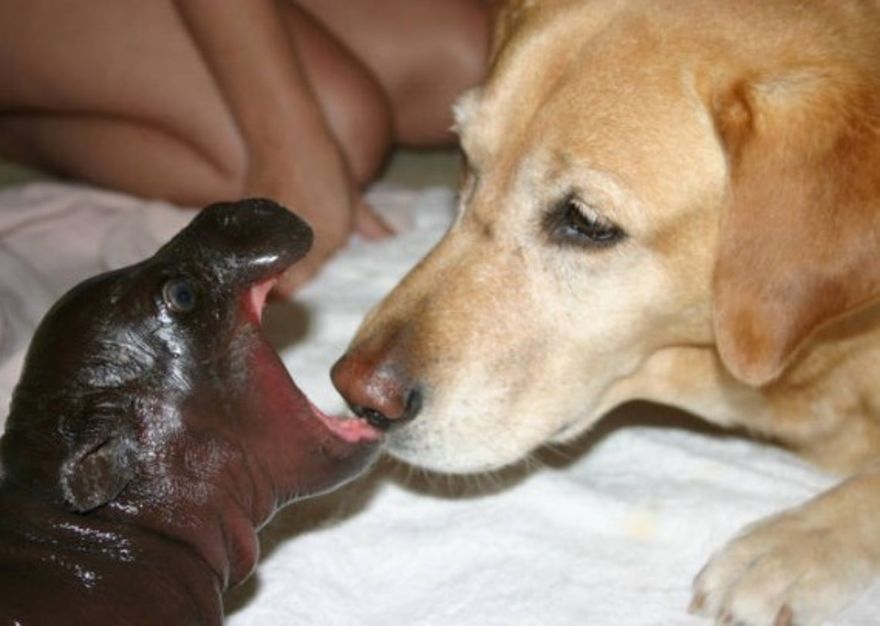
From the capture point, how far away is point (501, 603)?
1959 mm

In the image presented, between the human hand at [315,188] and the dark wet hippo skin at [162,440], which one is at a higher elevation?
the dark wet hippo skin at [162,440]

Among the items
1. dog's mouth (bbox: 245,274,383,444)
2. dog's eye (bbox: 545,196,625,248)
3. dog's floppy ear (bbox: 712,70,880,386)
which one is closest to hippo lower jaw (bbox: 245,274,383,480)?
dog's mouth (bbox: 245,274,383,444)

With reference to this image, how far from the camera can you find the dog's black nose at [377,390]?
1.87 metres

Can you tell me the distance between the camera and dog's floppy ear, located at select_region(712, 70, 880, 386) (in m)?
1.72

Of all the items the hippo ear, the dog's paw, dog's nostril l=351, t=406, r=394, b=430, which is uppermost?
the hippo ear

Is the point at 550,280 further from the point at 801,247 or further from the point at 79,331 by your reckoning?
the point at 79,331

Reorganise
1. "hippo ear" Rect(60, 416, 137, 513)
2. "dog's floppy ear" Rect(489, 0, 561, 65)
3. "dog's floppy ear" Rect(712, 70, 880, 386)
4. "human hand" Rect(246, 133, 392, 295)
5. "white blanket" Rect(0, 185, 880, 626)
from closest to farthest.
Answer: "hippo ear" Rect(60, 416, 137, 513) → "dog's floppy ear" Rect(712, 70, 880, 386) → "white blanket" Rect(0, 185, 880, 626) → "dog's floppy ear" Rect(489, 0, 561, 65) → "human hand" Rect(246, 133, 392, 295)

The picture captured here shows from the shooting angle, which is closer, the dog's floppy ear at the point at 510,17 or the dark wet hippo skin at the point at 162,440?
the dark wet hippo skin at the point at 162,440

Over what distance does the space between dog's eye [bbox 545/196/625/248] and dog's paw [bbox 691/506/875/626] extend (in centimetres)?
51

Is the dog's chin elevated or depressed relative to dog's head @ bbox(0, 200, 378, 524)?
depressed

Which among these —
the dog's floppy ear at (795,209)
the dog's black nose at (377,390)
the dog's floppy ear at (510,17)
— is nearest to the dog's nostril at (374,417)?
the dog's black nose at (377,390)

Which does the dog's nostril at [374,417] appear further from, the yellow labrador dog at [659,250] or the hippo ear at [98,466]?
the hippo ear at [98,466]

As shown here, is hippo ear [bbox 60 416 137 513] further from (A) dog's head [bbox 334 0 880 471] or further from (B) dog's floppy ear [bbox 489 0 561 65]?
(B) dog's floppy ear [bbox 489 0 561 65]

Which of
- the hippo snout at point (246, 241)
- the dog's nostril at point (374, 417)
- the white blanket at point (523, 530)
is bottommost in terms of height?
the white blanket at point (523, 530)
